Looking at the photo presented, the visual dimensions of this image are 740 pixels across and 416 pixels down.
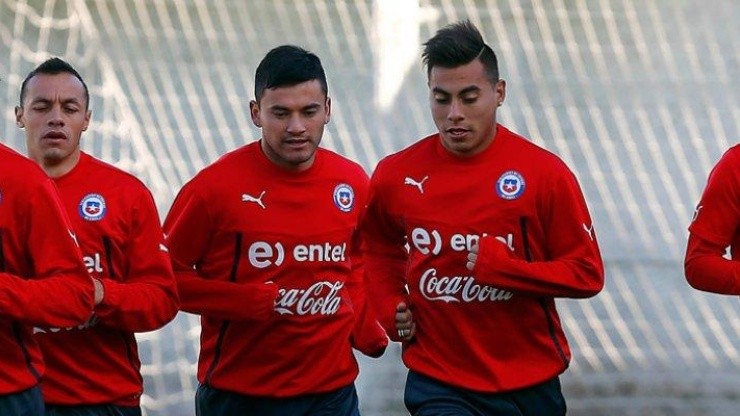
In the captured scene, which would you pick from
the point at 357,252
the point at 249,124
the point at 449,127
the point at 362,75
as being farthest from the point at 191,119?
the point at 449,127

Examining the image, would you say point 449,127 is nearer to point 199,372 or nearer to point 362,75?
point 199,372

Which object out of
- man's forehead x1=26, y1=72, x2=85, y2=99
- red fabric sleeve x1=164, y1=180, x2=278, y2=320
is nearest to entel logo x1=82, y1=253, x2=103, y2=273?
red fabric sleeve x1=164, y1=180, x2=278, y2=320

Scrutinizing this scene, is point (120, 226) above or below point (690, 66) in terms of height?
above

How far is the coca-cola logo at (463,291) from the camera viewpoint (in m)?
5.12

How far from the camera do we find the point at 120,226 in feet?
17.5

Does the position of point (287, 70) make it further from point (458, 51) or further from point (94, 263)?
point (94, 263)

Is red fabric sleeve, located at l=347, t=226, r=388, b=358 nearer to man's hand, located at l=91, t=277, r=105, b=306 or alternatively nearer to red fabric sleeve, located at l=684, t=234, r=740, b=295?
man's hand, located at l=91, t=277, r=105, b=306

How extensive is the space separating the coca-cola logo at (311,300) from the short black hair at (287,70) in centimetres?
66

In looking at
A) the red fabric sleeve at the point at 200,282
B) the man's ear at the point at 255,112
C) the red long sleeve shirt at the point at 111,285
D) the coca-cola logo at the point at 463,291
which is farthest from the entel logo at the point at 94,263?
the coca-cola logo at the point at 463,291

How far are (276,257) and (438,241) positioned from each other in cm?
55

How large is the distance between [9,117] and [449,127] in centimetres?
283

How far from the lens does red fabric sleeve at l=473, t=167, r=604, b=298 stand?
490 centimetres

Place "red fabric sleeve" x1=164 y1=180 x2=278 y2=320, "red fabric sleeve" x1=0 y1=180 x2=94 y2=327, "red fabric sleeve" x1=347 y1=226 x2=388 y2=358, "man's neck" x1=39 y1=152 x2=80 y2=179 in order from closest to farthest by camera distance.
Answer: "red fabric sleeve" x1=0 y1=180 x2=94 y2=327, "red fabric sleeve" x1=164 y1=180 x2=278 y2=320, "man's neck" x1=39 y1=152 x2=80 y2=179, "red fabric sleeve" x1=347 y1=226 x2=388 y2=358

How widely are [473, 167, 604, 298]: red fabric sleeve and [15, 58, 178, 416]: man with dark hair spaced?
1085 mm
